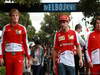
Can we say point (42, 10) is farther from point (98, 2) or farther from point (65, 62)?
point (65, 62)

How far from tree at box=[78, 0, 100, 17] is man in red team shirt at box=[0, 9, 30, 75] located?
1650 cm

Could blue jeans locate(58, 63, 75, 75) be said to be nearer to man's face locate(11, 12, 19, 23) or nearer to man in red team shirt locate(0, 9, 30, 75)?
man in red team shirt locate(0, 9, 30, 75)

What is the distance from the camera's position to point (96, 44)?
412 inches

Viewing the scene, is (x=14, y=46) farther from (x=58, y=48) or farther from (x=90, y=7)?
(x=90, y=7)

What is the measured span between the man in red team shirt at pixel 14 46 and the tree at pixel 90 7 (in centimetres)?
1650

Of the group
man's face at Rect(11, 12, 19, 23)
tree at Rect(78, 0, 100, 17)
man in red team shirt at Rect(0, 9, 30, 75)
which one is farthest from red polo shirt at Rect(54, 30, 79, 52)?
tree at Rect(78, 0, 100, 17)

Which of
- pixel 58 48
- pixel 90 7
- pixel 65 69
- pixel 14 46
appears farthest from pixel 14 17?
pixel 90 7

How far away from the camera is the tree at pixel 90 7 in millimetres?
26906

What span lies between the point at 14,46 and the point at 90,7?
1746cm

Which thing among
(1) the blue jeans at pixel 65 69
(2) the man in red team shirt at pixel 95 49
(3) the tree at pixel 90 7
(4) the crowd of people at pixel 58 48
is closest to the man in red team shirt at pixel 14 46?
(4) the crowd of people at pixel 58 48

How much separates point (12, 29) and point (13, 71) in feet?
3.06

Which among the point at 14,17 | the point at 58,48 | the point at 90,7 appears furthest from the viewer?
the point at 90,7

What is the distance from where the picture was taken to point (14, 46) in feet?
34.3

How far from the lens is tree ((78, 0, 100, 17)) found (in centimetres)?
2691
